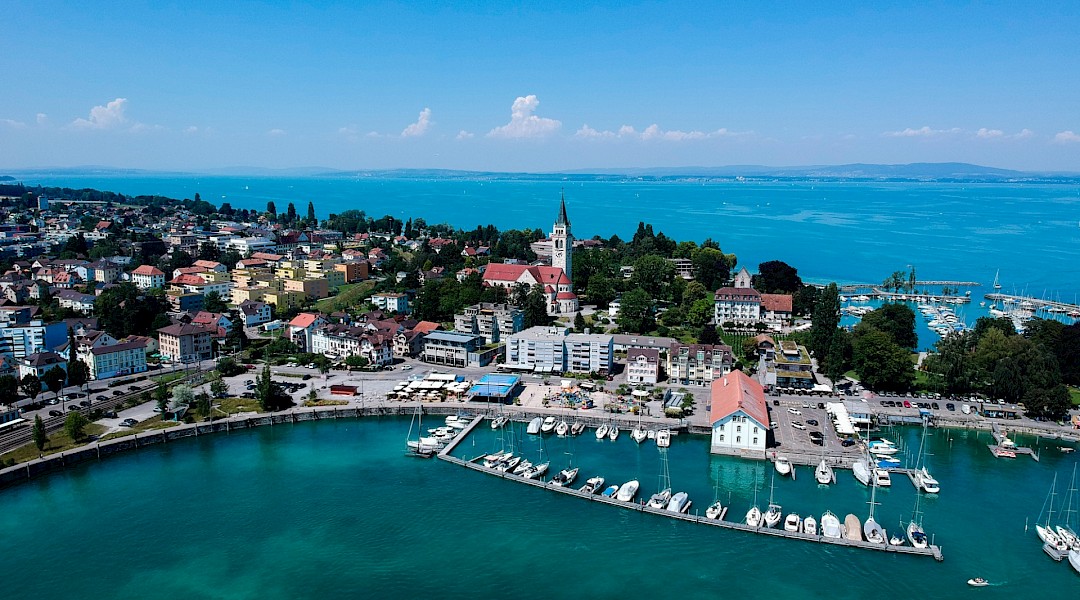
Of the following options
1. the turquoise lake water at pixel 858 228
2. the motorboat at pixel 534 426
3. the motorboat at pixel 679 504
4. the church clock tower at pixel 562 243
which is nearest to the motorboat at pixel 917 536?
the motorboat at pixel 679 504

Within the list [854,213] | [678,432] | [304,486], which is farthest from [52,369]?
[854,213]

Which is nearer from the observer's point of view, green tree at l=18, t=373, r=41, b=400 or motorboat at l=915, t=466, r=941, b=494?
motorboat at l=915, t=466, r=941, b=494

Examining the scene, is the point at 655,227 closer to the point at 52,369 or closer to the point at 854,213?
the point at 854,213

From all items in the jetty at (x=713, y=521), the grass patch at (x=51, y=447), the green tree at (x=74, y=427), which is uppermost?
the green tree at (x=74, y=427)

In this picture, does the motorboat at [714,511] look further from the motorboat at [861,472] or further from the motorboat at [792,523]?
the motorboat at [861,472]

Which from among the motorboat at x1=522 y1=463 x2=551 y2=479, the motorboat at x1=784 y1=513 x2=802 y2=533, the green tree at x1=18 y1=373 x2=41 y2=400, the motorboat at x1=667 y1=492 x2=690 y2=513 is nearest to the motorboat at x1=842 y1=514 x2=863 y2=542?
the motorboat at x1=784 y1=513 x2=802 y2=533

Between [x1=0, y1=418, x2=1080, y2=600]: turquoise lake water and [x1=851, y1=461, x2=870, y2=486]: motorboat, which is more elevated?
[x1=851, y1=461, x2=870, y2=486]: motorboat

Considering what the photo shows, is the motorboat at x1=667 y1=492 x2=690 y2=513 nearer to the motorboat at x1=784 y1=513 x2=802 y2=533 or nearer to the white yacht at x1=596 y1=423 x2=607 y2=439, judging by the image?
the motorboat at x1=784 y1=513 x2=802 y2=533
